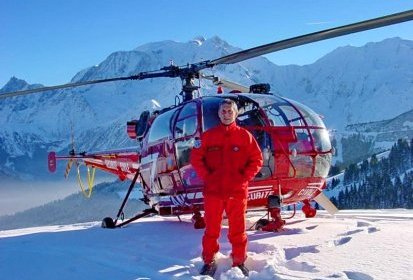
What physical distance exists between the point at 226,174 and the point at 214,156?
0.84 feet

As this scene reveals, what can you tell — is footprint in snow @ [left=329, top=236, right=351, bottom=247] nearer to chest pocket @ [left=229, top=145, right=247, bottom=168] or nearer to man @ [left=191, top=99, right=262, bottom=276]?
man @ [left=191, top=99, right=262, bottom=276]

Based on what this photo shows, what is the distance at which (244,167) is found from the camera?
6285 mm

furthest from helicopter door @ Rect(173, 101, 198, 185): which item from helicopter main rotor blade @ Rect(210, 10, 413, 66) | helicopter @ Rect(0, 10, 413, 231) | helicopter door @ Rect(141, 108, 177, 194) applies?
helicopter main rotor blade @ Rect(210, 10, 413, 66)

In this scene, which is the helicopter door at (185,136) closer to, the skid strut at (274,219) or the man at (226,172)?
the skid strut at (274,219)

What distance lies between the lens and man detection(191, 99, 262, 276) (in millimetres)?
6184

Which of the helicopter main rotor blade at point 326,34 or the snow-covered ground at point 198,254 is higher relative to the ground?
the helicopter main rotor blade at point 326,34

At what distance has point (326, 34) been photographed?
7.21 m

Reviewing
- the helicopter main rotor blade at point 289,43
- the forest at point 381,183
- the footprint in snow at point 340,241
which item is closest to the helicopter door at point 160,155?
the helicopter main rotor blade at point 289,43

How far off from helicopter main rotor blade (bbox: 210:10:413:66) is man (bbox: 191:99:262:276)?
1831 millimetres

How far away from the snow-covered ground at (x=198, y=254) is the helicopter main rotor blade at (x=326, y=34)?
2.58 metres

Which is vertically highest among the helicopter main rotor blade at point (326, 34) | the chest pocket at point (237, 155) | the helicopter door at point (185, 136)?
the helicopter main rotor blade at point (326, 34)

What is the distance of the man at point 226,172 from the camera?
6.18 m

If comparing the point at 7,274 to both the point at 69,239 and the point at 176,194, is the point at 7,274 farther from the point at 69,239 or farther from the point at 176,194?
the point at 176,194

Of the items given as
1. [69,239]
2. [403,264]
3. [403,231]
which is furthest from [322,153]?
[69,239]
